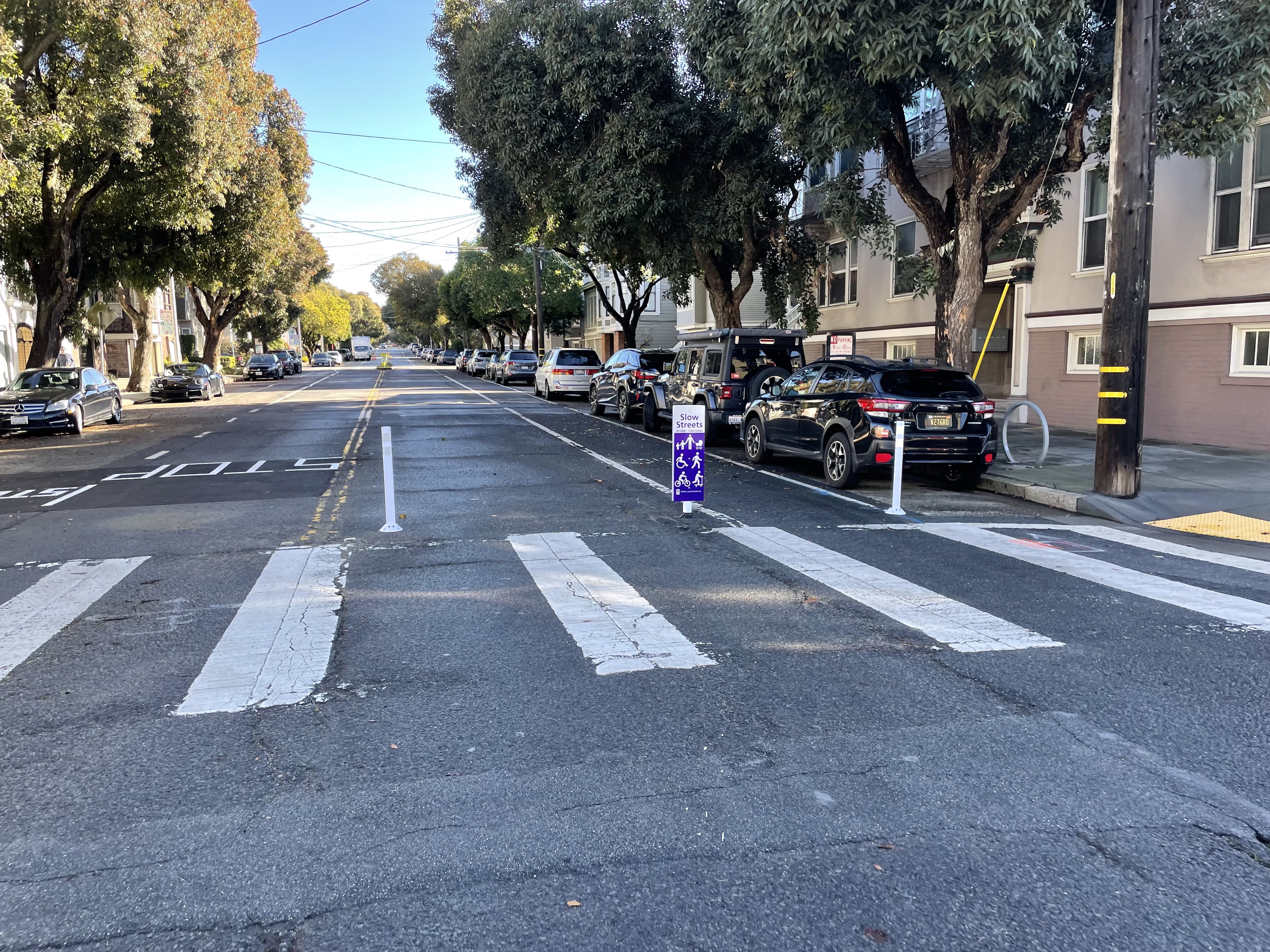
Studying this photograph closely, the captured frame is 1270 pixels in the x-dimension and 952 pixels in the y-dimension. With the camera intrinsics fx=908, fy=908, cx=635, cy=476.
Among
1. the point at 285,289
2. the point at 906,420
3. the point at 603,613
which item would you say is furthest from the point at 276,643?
the point at 285,289

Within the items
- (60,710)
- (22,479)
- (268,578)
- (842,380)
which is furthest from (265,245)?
(60,710)

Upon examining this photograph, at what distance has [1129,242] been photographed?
9.95m

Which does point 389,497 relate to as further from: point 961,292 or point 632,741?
point 961,292

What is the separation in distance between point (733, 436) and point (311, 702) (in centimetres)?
1328

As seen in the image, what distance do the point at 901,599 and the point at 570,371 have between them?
938 inches

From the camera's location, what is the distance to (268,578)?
6957 mm

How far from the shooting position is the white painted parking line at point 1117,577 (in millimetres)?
6047

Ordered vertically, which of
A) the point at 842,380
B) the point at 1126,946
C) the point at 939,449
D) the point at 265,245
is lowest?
the point at 1126,946

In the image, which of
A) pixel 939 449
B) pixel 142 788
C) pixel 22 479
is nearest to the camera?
pixel 142 788

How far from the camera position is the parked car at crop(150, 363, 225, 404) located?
31250 millimetres

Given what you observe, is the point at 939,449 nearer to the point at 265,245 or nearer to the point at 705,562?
the point at 705,562

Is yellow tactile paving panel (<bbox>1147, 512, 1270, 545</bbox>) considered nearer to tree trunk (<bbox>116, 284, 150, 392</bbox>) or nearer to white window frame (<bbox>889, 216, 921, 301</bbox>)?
white window frame (<bbox>889, 216, 921, 301</bbox>)

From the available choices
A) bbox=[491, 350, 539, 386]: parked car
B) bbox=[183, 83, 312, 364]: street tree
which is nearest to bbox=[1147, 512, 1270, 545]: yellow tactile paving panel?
bbox=[183, 83, 312, 364]: street tree

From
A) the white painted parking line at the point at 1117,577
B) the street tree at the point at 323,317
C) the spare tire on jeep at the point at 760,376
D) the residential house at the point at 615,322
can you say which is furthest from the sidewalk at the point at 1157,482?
the street tree at the point at 323,317
